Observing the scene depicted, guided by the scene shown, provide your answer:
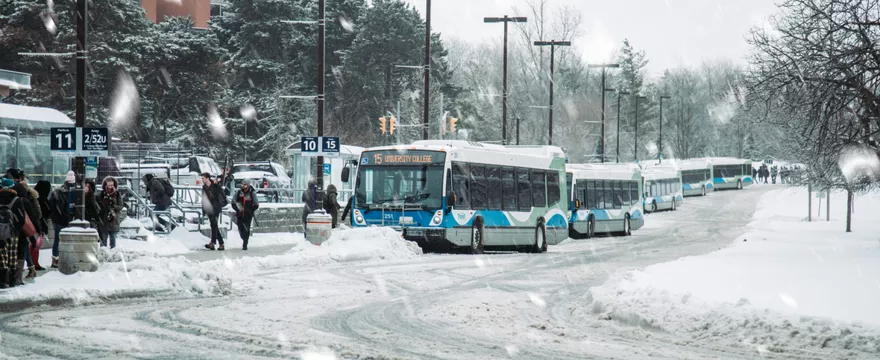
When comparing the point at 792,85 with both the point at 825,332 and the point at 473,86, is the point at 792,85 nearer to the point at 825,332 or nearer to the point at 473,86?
the point at 825,332

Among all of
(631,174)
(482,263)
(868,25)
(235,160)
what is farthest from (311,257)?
(235,160)

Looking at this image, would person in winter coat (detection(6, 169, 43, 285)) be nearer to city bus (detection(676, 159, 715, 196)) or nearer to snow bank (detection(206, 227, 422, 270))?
snow bank (detection(206, 227, 422, 270))

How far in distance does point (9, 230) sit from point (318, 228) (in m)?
11.6

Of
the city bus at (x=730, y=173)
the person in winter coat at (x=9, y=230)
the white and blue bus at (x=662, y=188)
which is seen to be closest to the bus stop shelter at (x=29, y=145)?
the person in winter coat at (x=9, y=230)

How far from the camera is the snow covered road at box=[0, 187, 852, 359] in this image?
32.9 feet

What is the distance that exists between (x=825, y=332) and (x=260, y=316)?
642cm

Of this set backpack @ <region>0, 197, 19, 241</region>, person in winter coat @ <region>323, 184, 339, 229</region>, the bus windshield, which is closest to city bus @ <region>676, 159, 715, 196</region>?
person in winter coat @ <region>323, 184, 339, 229</region>

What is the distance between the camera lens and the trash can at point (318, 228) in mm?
25234

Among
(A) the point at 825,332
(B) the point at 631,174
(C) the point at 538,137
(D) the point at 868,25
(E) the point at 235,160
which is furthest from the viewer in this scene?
(C) the point at 538,137

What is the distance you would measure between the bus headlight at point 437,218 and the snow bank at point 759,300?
7.01 metres

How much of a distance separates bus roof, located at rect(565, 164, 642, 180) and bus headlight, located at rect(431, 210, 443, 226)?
14.8m

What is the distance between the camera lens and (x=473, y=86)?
4250 inches

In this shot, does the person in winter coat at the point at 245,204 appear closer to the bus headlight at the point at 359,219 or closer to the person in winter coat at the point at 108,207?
the bus headlight at the point at 359,219

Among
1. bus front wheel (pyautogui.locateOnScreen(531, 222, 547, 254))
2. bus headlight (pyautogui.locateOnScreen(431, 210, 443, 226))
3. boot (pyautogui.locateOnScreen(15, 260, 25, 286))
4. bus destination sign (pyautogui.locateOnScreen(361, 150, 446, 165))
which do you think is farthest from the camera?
bus front wheel (pyautogui.locateOnScreen(531, 222, 547, 254))
